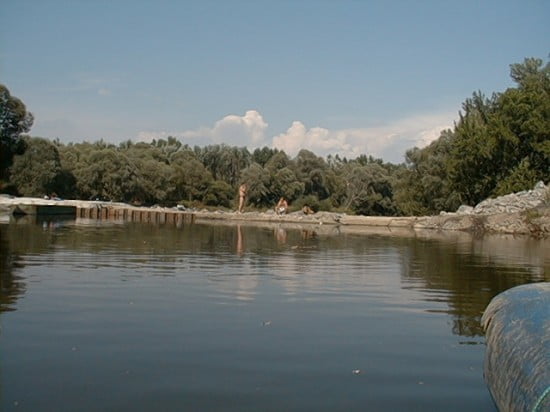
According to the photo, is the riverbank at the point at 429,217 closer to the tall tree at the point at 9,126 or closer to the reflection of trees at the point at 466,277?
the tall tree at the point at 9,126

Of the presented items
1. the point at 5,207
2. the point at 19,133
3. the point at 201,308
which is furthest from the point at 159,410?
the point at 19,133

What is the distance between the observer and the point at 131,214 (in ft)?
212

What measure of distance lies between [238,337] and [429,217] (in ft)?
163

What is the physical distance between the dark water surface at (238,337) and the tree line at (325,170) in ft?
145

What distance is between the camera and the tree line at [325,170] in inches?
2286

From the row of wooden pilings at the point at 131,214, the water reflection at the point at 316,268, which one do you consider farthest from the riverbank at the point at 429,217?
the water reflection at the point at 316,268

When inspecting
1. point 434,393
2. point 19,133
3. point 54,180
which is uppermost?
point 19,133

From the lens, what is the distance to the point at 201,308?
10438mm

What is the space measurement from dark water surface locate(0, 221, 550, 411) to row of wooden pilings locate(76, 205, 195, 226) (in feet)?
148

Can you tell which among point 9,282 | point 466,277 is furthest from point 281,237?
point 9,282

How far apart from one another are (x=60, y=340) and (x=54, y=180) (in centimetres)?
7257

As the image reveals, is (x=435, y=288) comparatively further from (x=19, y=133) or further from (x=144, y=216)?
(x=19, y=133)

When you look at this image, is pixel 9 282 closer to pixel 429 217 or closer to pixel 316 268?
Result: pixel 316 268

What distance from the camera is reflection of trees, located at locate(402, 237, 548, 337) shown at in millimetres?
10836
